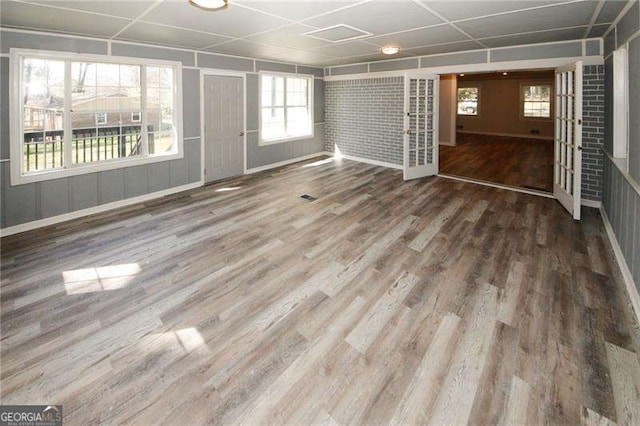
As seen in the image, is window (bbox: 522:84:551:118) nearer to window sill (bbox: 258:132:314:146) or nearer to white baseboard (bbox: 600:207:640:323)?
window sill (bbox: 258:132:314:146)

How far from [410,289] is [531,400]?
1.22m

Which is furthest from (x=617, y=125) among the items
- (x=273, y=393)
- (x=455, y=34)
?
(x=273, y=393)

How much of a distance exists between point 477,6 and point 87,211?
552cm

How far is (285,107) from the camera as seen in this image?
27.8 ft

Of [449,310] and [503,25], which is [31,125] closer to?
[449,310]

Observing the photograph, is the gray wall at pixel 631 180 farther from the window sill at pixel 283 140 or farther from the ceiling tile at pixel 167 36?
the window sill at pixel 283 140

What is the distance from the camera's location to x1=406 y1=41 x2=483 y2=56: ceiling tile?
554 cm

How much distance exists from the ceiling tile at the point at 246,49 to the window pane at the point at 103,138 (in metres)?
1.89

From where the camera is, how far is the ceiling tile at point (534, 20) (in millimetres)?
3535

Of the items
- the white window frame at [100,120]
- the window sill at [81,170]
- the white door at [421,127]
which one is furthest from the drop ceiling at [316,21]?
the window sill at [81,170]

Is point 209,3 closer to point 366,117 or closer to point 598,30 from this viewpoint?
point 598,30

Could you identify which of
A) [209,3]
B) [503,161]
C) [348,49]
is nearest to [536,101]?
[503,161]

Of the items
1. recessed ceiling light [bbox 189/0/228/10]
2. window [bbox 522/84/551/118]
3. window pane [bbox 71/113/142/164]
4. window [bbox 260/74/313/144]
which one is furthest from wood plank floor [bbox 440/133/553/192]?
window pane [bbox 71/113/142/164]

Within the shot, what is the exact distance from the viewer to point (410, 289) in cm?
293
